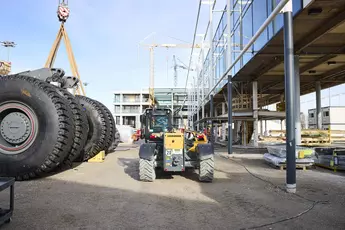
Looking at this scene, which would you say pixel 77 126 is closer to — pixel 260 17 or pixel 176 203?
pixel 176 203

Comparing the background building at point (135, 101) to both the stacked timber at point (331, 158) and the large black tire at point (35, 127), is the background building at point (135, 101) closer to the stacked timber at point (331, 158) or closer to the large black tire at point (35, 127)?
the stacked timber at point (331, 158)

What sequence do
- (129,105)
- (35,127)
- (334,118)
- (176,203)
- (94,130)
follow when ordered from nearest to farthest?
(176,203) < (35,127) < (94,130) < (334,118) < (129,105)

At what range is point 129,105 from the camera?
8262 cm

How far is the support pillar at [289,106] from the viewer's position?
21.5 ft

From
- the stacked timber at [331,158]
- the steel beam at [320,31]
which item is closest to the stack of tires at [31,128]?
the stacked timber at [331,158]

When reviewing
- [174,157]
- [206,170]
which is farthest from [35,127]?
[206,170]

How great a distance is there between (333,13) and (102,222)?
29.9ft

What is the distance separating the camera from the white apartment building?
80625mm

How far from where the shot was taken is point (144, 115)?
11.6 m

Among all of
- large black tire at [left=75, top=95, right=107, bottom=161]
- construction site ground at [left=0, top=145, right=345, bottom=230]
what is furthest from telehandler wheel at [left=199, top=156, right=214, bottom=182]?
large black tire at [left=75, top=95, right=107, bottom=161]

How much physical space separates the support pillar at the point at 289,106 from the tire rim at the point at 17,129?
6334mm

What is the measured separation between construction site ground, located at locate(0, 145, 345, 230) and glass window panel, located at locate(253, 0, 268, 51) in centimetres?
671

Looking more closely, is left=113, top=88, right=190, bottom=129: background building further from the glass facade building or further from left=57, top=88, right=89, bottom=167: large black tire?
left=57, top=88, right=89, bottom=167: large black tire

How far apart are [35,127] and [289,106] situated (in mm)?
6457
